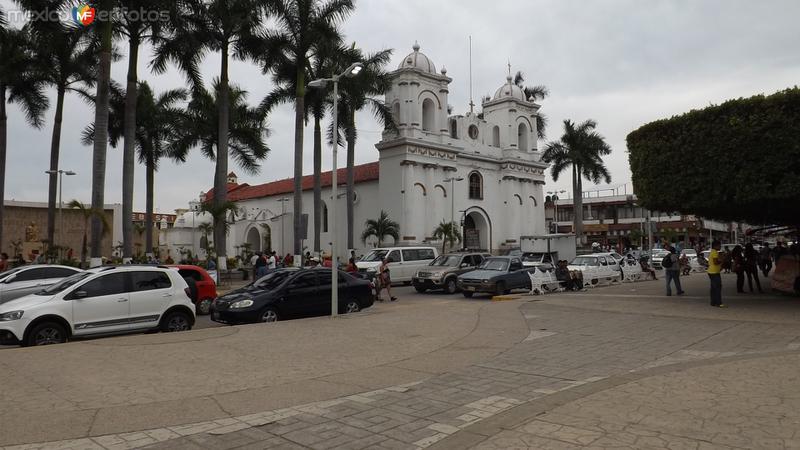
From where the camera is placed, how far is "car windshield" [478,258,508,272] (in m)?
21.7

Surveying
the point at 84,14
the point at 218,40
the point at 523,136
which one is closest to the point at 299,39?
the point at 218,40

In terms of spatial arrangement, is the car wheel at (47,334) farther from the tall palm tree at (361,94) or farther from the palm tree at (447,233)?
the palm tree at (447,233)

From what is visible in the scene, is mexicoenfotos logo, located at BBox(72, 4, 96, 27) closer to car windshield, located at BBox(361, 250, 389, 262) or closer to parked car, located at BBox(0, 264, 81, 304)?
parked car, located at BBox(0, 264, 81, 304)

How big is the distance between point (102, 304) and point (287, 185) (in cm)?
4603

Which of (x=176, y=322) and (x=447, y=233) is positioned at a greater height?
(x=447, y=233)

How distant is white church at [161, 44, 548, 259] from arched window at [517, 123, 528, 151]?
9cm

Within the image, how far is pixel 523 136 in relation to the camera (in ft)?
175

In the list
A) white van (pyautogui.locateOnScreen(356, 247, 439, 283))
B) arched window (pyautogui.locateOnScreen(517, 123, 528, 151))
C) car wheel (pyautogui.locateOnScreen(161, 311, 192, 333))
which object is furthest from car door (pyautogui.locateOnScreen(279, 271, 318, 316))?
arched window (pyautogui.locateOnScreen(517, 123, 528, 151))

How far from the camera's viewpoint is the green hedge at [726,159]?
14.5m

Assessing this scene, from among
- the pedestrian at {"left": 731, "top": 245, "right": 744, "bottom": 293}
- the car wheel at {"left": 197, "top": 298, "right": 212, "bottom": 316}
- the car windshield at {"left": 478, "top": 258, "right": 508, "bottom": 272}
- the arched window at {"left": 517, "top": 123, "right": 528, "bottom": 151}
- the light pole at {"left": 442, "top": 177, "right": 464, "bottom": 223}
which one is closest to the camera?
the car wheel at {"left": 197, "top": 298, "right": 212, "bottom": 316}

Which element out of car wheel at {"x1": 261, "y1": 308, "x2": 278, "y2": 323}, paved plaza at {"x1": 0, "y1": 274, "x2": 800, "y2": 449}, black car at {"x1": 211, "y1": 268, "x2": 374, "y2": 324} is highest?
black car at {"x1": 211, "y1": 268, "x2": 374, "y2": 324}

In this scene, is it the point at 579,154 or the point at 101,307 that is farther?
the point at 579,154

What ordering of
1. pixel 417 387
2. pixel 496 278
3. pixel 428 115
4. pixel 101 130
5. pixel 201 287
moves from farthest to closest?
pixel 428 115, pixel 101 130, pixel 496 278, pixel 201 287, pixel 417 387

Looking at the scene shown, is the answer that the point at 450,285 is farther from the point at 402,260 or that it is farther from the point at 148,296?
the point at 148,296
